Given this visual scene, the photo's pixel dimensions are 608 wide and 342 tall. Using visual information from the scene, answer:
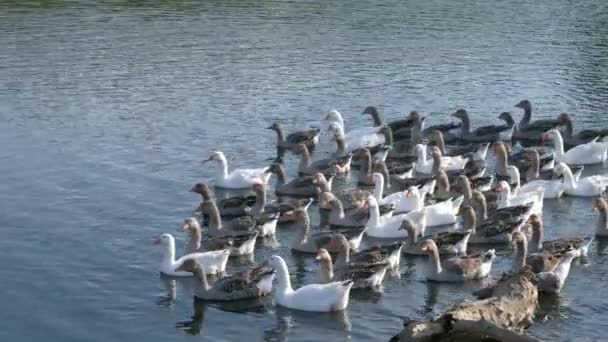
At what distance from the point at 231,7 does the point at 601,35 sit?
61.3 ft

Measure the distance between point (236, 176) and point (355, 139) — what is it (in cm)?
545

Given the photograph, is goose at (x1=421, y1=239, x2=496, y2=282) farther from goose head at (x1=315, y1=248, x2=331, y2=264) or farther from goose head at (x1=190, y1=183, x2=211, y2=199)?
goose head at (x1=190, y1=183, x2=211, y2=199)

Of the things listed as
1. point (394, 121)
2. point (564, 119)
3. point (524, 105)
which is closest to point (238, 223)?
point (394, 121)

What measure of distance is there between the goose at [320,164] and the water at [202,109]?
1403mm

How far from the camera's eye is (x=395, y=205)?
31.7 metres

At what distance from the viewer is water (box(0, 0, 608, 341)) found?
25.2m

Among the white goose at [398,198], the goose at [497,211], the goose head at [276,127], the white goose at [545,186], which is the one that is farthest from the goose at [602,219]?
the goose head at [276,127]

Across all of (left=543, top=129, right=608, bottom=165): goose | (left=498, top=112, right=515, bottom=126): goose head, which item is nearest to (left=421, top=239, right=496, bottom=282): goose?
(left=543, top=129, right=608, bottom=165): goose

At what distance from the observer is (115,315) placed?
2492 centimetres

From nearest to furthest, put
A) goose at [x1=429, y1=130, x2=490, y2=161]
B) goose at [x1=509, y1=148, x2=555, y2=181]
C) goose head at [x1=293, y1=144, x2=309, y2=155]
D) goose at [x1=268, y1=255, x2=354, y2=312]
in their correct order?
goose at [x1=268, y1=255, x2=354, y2=312], goose at [x1=509, y1=148, x2=555, y2=181], goose head at [x1=293, y1=144, x2=309, y2=155], goose at [x1=429, y1=130, x2=490, y2=161]

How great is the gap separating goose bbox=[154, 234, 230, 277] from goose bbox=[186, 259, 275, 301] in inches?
37.2

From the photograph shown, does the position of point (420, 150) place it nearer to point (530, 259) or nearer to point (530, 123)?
point (530, 123)

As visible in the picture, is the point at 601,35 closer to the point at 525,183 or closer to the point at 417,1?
the point at 417,1

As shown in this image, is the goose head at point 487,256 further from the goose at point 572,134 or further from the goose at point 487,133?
the goose at point 572,134
